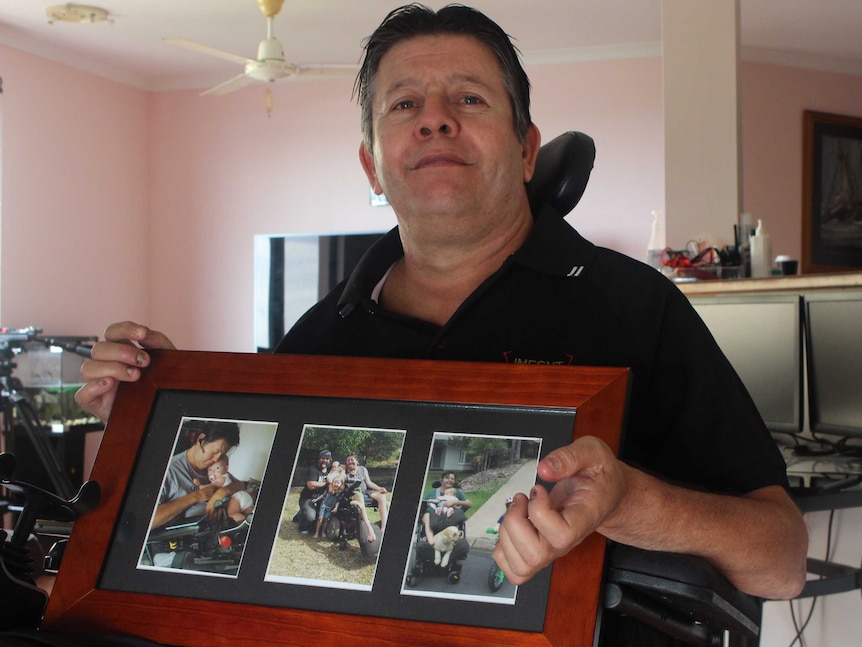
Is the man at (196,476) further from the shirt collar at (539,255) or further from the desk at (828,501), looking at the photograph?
the desk at (828,501)

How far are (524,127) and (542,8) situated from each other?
12.1 feet

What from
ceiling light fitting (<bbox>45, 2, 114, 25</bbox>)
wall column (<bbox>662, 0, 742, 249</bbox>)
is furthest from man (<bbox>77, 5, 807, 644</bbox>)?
ceiling light fitting (<bbox>45, 2, 114, 25</bbox>)

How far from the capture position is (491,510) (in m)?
0.86

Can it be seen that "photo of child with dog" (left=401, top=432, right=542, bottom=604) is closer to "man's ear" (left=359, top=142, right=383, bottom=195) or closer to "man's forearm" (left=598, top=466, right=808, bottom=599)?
"man's forearm" (left=598, top=466, right=808, bottom=599)

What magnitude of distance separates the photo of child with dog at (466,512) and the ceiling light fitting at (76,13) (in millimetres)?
4614

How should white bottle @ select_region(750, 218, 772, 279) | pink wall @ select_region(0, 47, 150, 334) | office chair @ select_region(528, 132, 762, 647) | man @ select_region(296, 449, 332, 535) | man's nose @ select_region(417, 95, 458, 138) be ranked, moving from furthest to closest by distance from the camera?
pink wall @ select_region(0, 47, 150, 334), white bottle @ select_region(750, 218, 772, 279), man's nose @ select_region(417, 95, 458, 138), man @ select_region(296, 449, 332, 535), office chair @ select_region(528, 132, 762, 647)

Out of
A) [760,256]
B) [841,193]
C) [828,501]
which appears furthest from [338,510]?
[841,193]

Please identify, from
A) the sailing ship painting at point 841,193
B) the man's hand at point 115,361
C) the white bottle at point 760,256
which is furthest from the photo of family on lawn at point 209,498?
the sailing ship painting at point 841,193

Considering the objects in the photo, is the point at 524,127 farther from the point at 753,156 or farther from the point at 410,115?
the point at 753,156

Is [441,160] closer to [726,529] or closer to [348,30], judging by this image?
[726,529]

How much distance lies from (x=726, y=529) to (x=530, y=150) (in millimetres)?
698

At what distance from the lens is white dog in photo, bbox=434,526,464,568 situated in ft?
2.80

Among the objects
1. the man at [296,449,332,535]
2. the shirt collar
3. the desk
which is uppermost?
the shirt collar

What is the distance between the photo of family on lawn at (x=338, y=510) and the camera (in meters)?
0.88
